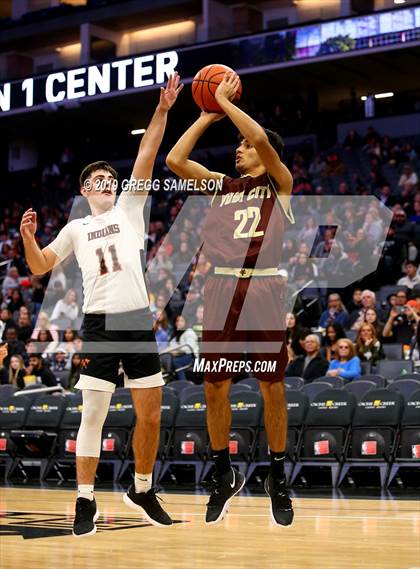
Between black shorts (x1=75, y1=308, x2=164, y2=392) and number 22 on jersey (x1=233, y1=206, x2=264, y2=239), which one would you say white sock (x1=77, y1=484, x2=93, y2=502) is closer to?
black shorts (x1=75, y1=308, x2=164, y2=392)

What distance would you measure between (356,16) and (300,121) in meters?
5.48

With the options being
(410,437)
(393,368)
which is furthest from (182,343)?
(410,437)

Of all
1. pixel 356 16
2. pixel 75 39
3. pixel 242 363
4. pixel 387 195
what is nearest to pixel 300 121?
pixel 356 16

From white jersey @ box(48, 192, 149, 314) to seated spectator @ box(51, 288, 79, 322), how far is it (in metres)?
9.07

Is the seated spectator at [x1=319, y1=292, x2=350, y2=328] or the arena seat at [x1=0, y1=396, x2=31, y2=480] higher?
the seated spectator at [x1=319, y1=292, x2=350, y2=328]

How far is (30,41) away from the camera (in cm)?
3534

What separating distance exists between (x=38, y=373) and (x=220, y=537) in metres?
6.53

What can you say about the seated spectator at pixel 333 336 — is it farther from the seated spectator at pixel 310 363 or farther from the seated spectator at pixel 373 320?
the seated spectator at pixel 373 320

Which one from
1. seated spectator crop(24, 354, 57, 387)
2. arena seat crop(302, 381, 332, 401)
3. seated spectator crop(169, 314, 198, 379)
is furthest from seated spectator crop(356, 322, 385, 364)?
seated spectator crop(24, 354, 57, 387)

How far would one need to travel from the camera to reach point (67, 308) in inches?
620

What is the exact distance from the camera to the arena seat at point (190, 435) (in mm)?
13914

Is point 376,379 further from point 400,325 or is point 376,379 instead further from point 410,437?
point 400,325

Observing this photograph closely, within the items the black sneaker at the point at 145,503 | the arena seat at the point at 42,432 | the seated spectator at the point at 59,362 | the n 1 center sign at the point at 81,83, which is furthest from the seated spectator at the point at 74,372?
the black sneaker at the point at 145,503

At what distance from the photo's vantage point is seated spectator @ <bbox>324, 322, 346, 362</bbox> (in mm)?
13977
